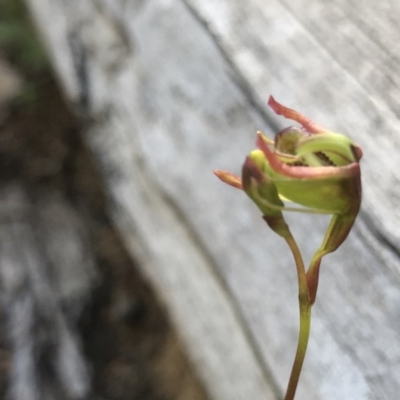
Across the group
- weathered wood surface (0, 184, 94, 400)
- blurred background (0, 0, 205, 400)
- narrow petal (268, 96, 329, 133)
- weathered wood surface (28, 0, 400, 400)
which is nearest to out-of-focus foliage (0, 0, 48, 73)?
blurred background (0, 0, 205, 400)

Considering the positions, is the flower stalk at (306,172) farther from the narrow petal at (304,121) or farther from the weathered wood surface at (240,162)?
the weathered wood surface at (240,162)

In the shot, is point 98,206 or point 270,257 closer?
point 270,257

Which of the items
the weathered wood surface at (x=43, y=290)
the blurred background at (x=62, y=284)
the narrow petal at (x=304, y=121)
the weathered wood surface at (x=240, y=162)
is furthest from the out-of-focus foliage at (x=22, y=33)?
the narrow petal at (x=304, y=121)

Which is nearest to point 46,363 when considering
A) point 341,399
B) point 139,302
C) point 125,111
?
point 139,302

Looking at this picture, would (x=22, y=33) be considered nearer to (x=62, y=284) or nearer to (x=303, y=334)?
(x=62, y=284)

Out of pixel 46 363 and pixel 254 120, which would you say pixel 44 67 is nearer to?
pixel 46 363

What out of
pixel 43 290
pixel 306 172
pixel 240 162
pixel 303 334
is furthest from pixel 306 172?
pixel 43 290
